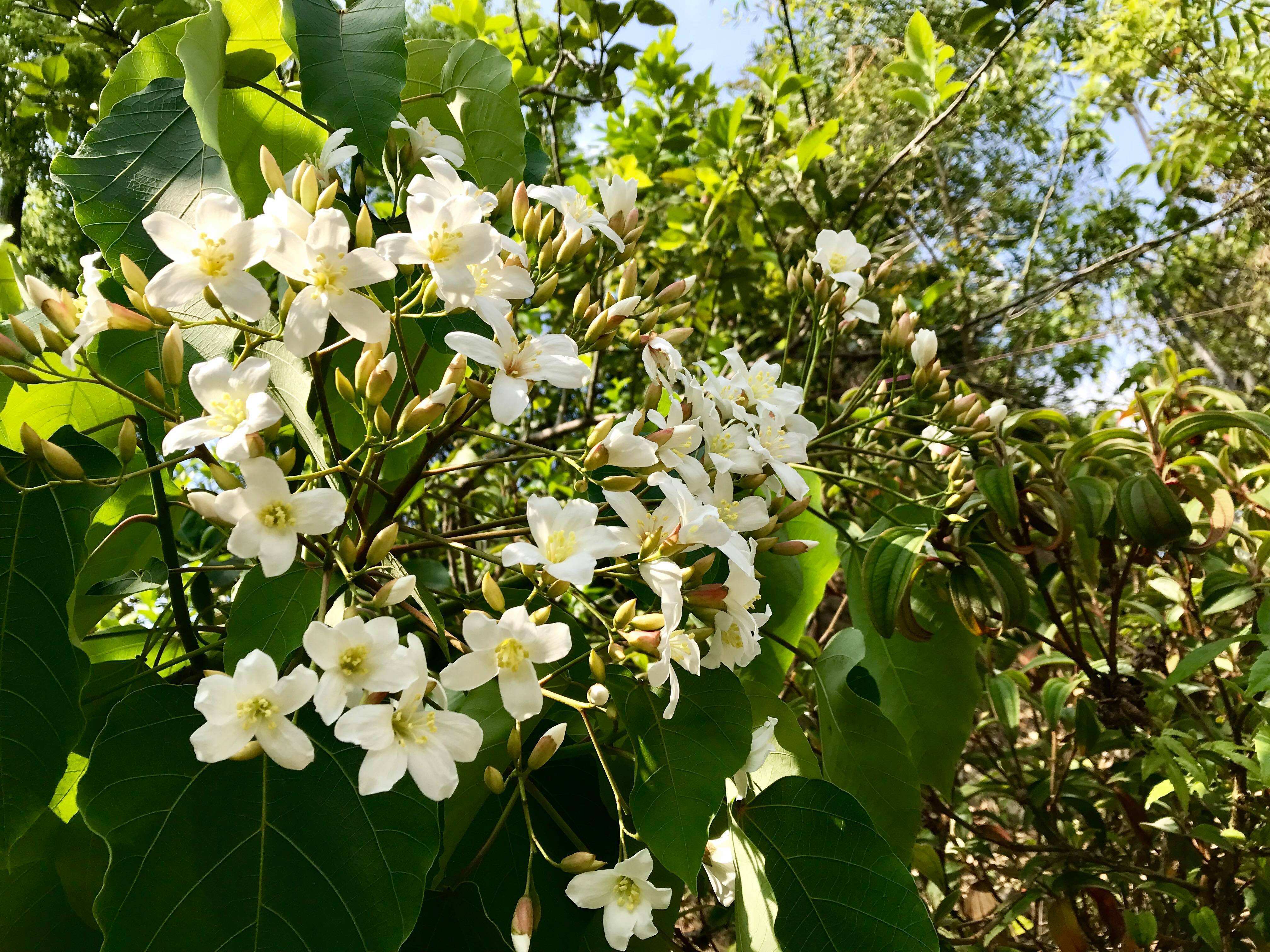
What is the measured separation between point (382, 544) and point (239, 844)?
0.19 m

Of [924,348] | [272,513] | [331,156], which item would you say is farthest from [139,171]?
[924,348]

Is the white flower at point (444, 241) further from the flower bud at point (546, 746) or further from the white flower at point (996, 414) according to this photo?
the white flower at point (996, 414)

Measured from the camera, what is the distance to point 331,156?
65 centimetres

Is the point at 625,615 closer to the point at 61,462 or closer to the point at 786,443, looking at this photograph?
the point at 786,443

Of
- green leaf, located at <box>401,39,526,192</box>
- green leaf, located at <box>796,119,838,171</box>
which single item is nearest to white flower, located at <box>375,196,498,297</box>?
green leaf, located at <box>401,39,526,192</box>

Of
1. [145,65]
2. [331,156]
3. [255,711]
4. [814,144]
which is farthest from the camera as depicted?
[814,144]

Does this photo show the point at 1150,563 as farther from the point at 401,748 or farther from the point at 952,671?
the point at 401,748

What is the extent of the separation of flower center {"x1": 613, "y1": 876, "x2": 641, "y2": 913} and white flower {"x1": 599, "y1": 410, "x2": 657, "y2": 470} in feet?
0.88

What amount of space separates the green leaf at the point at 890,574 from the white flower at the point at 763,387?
20 cm

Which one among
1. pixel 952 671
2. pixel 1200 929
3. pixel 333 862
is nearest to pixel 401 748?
→ pixel 333 862

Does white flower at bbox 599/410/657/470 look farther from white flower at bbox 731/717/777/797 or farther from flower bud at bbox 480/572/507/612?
white flower at bbox 731/717/777/797

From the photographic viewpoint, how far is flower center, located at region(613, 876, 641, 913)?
55 cm

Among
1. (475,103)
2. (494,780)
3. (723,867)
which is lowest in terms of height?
(723,867)

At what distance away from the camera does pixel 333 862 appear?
497 mm
